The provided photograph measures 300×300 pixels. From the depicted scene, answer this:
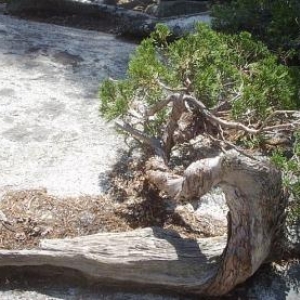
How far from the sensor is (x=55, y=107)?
3.79m

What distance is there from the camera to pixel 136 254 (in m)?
2.43

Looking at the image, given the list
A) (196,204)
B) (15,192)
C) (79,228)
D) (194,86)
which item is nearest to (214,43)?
(194,86)

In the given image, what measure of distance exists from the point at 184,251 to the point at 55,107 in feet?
5.54

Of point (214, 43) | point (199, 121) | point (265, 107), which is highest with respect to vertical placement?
point (214, 43)

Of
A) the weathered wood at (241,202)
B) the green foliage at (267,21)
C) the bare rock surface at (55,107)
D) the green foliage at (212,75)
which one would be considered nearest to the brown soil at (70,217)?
the bare rock surface at (55,107)

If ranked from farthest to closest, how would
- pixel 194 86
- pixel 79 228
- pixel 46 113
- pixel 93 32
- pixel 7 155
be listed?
pixel 93 32 < pixel 46 113 < pixel 7 155 < pixel 79 228 < pixel 194 86

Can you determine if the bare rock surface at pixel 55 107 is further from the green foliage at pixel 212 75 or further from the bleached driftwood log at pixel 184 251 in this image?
the green foliage at pixel 212 75

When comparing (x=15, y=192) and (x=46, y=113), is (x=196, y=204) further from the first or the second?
(x=46, y=113)

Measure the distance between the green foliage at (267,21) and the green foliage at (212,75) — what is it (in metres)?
0.47

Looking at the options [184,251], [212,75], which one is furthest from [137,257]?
[212,75]

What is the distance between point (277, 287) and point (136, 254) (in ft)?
2.10

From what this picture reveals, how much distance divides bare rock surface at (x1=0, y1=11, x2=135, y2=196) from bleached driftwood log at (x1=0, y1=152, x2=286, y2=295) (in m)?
0.54

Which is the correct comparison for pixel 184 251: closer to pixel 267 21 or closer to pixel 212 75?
pixel 212 75

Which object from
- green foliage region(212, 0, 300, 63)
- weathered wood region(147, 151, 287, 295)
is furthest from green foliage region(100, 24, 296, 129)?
green foliage region(212, 0, 300, 63)
